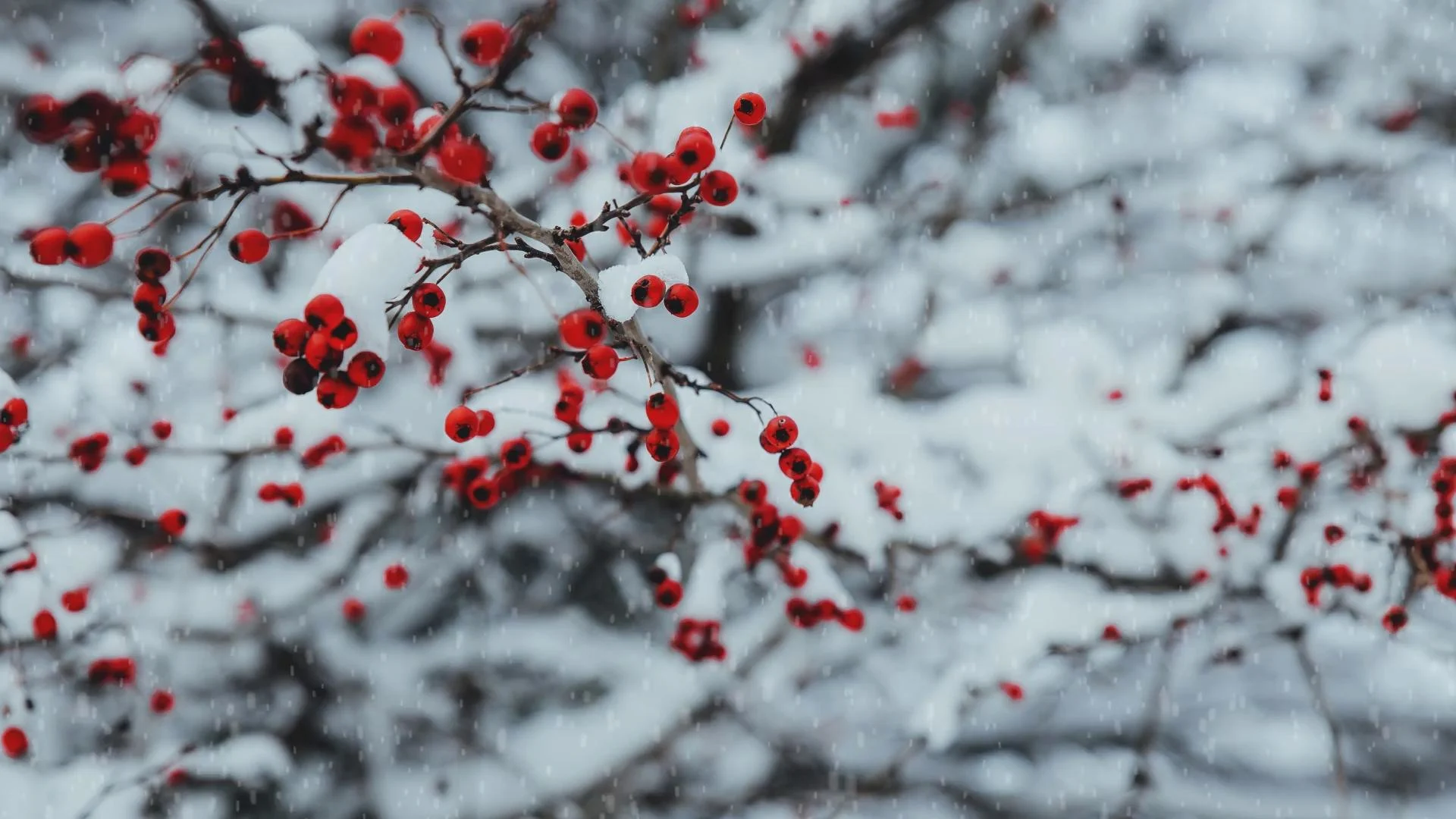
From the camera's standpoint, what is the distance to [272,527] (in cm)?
383

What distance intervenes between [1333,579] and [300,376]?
3.44m

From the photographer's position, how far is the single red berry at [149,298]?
4.44 feet

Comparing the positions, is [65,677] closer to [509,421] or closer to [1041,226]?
[509,421]

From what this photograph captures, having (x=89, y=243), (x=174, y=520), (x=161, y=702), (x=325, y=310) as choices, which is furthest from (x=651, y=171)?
(x=161, y=702)

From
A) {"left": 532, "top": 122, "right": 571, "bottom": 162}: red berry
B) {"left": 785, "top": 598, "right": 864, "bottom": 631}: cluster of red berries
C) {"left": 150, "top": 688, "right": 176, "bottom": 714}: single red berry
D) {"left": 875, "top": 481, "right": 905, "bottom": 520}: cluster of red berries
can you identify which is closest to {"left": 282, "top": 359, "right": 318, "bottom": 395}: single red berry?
{"left": 532, "top": 122, "right": 571, "bottom": 162}: red berry

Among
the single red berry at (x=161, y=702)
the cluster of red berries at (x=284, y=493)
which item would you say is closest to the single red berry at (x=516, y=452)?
the cluster of red berries at (x=284, y=493)

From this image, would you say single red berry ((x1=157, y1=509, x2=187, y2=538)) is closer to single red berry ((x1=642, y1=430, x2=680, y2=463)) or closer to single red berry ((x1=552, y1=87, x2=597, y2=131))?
single red berry ((x1=642, y1=430, x2=680, y2=463))

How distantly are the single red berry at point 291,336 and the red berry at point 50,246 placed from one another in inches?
21.0

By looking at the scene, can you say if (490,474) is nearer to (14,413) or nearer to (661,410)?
(14,413)

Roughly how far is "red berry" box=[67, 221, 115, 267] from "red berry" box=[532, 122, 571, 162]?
83cm

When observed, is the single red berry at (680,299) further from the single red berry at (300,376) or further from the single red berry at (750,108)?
the single red berry at (300,376)

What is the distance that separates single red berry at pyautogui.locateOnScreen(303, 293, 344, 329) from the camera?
3.73ft

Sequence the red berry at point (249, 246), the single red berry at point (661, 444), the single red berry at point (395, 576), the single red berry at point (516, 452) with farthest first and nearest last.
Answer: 1. the single red berry at point (395, 576)
2. the single red berry at point (516, 452)
3. the single red berry at point (661, 444)
4. the red berry at point (249, 246)

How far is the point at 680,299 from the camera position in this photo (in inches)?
52.2
